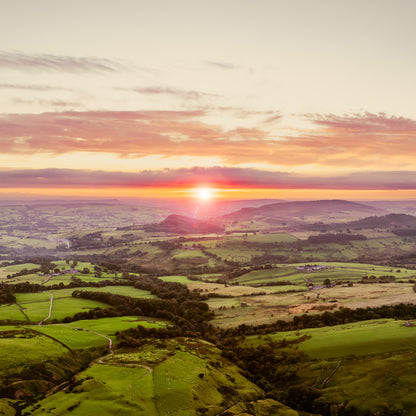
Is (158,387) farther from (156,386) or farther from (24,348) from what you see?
(24,348)

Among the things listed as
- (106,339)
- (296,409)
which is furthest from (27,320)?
Answer: (296,409)

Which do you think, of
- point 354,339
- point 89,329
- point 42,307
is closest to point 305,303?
point 354,339

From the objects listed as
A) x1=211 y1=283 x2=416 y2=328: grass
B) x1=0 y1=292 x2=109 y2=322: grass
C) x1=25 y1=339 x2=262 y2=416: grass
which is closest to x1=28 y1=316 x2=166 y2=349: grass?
x1=25 y1=339 x2=262 y2=416: grass

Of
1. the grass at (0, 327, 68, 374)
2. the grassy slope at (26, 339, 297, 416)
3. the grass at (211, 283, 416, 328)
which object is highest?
the grass at (0, 327, 68, 374)

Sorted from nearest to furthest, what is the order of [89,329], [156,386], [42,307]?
[156,386] → [89,329] → [42,307]

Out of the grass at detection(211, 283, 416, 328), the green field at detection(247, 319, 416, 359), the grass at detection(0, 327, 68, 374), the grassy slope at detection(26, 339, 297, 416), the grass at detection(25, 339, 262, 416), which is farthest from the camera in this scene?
the grass at detection(211, 283, 416, 328)

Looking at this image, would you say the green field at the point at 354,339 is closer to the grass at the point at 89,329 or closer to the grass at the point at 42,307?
the grass at the point at 89,329

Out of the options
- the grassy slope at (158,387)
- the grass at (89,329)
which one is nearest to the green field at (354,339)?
the grassy slope at (158,387)

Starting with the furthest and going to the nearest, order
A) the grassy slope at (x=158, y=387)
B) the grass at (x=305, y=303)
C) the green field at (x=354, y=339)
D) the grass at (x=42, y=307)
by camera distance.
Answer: the grass at (x=305, y=303) → the grass at (x=42, y=307) → the green field at (x=354, y=339) → the grassy slope at (x=158, y=387)

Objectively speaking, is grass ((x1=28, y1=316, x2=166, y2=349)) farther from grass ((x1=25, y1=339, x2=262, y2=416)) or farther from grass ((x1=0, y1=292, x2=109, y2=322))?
grass ((x1=0, y1=292, x2=109, y2=322))

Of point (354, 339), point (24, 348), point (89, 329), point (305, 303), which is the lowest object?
point (305, 303)

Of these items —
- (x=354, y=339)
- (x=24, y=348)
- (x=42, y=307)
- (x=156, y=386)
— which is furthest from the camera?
(x=42, y=307)
